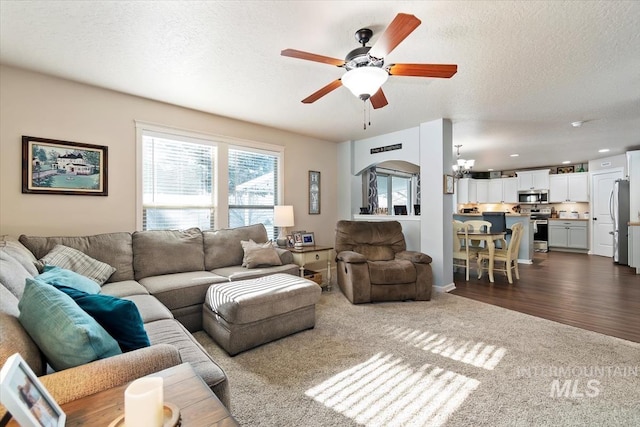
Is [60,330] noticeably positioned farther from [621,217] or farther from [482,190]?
[482,190]

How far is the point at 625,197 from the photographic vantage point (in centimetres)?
613

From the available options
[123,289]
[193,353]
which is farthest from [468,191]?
[193,353]

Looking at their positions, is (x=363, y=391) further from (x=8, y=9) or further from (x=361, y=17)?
(x=8, y=9)

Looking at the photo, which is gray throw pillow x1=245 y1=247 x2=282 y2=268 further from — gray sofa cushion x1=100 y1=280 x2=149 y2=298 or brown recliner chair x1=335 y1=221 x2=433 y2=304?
gray sofa cushion x1=100 y1=280 x2=149 y2=298

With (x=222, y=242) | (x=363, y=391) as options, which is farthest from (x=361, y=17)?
(x=222, y=242)

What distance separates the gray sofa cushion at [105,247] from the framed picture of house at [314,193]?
2891 millimetres

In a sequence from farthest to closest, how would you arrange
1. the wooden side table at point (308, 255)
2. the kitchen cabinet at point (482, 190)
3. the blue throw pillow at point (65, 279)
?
the kitchen cabinet at point (482, 190) → the wooden side table at point (308, 255) → the blue throw pillow at point (65, 279)

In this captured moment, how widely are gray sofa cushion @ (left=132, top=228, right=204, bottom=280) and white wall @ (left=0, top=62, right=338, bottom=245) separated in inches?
18.8

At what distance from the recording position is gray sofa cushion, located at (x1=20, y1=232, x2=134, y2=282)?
8.52ft

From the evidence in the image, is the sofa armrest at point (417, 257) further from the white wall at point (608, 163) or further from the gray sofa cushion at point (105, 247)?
the white wall at point (608, 163)

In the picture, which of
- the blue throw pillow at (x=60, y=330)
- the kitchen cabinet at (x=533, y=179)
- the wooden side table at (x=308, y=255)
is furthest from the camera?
the kitchen cabinet at (x=533, y=179)

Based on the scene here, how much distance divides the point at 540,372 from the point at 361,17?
9.34 ft

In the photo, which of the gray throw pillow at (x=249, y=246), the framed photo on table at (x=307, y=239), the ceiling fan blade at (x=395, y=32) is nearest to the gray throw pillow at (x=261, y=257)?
the gray throw pillow at (x=249, y=246)

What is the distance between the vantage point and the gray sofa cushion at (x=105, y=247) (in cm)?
260
